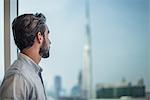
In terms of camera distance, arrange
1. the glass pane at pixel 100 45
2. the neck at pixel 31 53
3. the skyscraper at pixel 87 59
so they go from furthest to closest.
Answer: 1. the skyscraper at pixel 87 59
2. the glass pane at pixel 100 45
3. the neck at pixel 31 53

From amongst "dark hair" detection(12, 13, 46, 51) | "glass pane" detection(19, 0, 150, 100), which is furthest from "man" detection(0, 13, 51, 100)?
"glass pane" detection(19, 0, 150, 100)

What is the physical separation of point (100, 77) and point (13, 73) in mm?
3430

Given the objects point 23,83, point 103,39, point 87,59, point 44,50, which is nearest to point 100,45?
point 103,39

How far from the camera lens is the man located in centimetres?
93

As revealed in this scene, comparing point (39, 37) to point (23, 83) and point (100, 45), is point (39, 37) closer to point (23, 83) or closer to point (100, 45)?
point (23, 83)

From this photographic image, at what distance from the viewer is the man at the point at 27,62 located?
0.93 meters

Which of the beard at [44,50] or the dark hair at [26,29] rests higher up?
the dark hair at [26,29]

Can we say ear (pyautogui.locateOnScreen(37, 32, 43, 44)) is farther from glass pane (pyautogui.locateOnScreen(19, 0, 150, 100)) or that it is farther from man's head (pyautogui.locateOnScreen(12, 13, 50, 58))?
glass pane (pyautogui.locateOnScreen(19, 0, 150, 100))

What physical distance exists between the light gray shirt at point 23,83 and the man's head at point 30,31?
1.9 inches

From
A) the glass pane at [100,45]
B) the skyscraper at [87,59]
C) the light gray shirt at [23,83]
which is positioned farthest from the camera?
the skyscraper at [87,59]

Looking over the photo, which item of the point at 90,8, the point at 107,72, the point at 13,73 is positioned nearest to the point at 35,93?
the point at 13,73

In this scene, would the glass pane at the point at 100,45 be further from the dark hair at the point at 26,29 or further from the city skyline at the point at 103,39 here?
the dark hair at the point at 26,29

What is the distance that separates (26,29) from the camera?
0.99m

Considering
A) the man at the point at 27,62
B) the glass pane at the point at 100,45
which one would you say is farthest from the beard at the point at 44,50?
the glass pane at the point at 100,45
